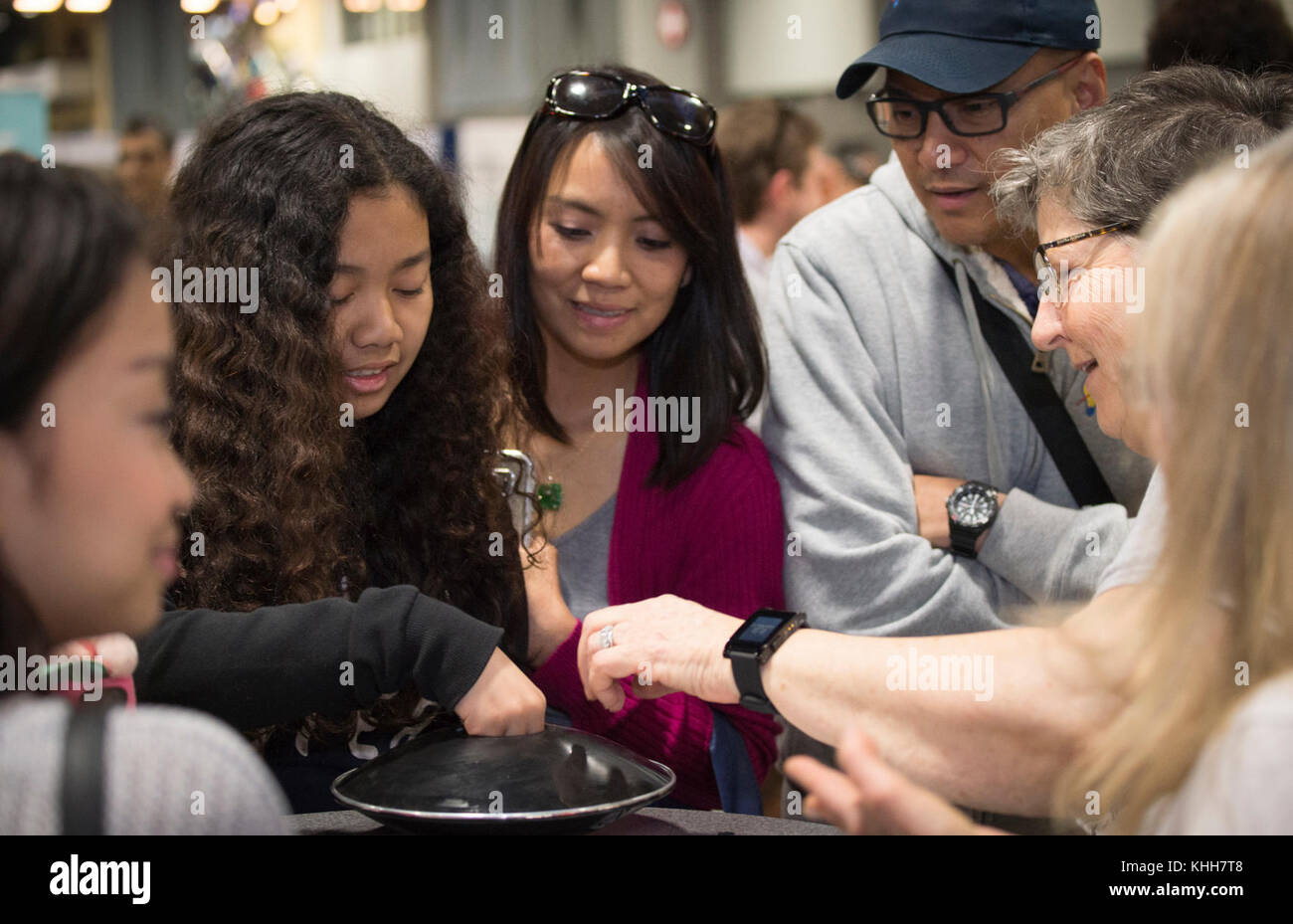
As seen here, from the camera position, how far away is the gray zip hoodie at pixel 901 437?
1894mm

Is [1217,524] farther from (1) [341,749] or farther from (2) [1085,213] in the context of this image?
(1) [341,749]

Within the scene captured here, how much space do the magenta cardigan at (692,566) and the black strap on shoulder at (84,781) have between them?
114 centimetres

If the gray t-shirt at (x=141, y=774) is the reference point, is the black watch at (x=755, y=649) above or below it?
below

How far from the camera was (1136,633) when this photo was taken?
1035 mm

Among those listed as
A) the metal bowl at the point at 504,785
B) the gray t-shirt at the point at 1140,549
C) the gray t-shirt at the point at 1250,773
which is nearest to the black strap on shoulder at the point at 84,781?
the metal bowl at the point at 504,785

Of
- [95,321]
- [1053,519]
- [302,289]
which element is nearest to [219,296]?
[302,289]

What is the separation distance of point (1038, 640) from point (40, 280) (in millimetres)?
1059

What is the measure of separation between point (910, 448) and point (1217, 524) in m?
1.12

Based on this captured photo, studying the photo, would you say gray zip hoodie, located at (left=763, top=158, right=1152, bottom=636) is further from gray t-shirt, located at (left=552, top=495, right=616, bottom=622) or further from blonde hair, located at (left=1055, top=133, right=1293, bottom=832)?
blonde hair, located at (left=1055, top=133, right=1293, bottom=832)

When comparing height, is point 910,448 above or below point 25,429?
below

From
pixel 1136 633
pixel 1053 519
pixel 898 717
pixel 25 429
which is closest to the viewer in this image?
pixel 25 429

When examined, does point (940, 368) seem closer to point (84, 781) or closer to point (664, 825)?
point (664, 825)

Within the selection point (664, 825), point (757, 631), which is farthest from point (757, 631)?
point (664, 825)

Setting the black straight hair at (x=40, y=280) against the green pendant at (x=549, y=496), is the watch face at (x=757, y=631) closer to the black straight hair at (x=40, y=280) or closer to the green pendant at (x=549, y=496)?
the green pendant at (x=549, y=496)
